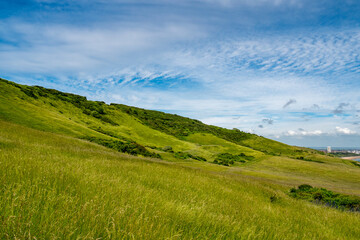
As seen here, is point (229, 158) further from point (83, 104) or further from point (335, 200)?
point (83, 104)

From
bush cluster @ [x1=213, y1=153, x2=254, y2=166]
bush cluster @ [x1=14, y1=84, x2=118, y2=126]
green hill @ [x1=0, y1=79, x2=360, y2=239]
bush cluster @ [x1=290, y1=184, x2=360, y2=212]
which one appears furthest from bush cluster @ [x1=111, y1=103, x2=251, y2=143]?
bush cluster @ [x1=290, y1=184, x2=360, y2=212]

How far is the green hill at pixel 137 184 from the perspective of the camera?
8.38 ft

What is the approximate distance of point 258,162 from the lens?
6644 cm

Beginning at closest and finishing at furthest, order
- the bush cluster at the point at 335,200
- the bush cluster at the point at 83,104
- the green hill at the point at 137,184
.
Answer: the green hill at the point at 137,184, the bush cluster at the point at 335,200, the bush cluster at the point at 83,104

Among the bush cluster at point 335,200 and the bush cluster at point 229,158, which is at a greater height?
the bush cluster at point 335,200

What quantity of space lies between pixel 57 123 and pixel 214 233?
45.9 meters

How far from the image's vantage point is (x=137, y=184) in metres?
5.86

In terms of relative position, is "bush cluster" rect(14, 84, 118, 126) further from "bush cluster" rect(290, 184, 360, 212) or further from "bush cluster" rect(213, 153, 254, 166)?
"bush cluster" rect(290, 184, 360, 212)

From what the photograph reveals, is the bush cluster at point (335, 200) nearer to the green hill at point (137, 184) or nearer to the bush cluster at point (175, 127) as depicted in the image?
the green hill at point (137, 184)

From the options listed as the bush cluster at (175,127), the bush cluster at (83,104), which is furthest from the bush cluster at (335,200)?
the bush cluster at (175,127)

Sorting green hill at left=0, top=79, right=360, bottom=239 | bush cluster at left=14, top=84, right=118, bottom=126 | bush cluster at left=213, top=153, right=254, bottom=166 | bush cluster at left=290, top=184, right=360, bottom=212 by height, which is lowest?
bush cluster at left=213, top=153, right=254, bottom=166

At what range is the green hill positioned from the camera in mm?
2555

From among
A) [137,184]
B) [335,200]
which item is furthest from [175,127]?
[137,184]

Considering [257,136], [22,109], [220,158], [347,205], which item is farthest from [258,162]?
[257,136]
